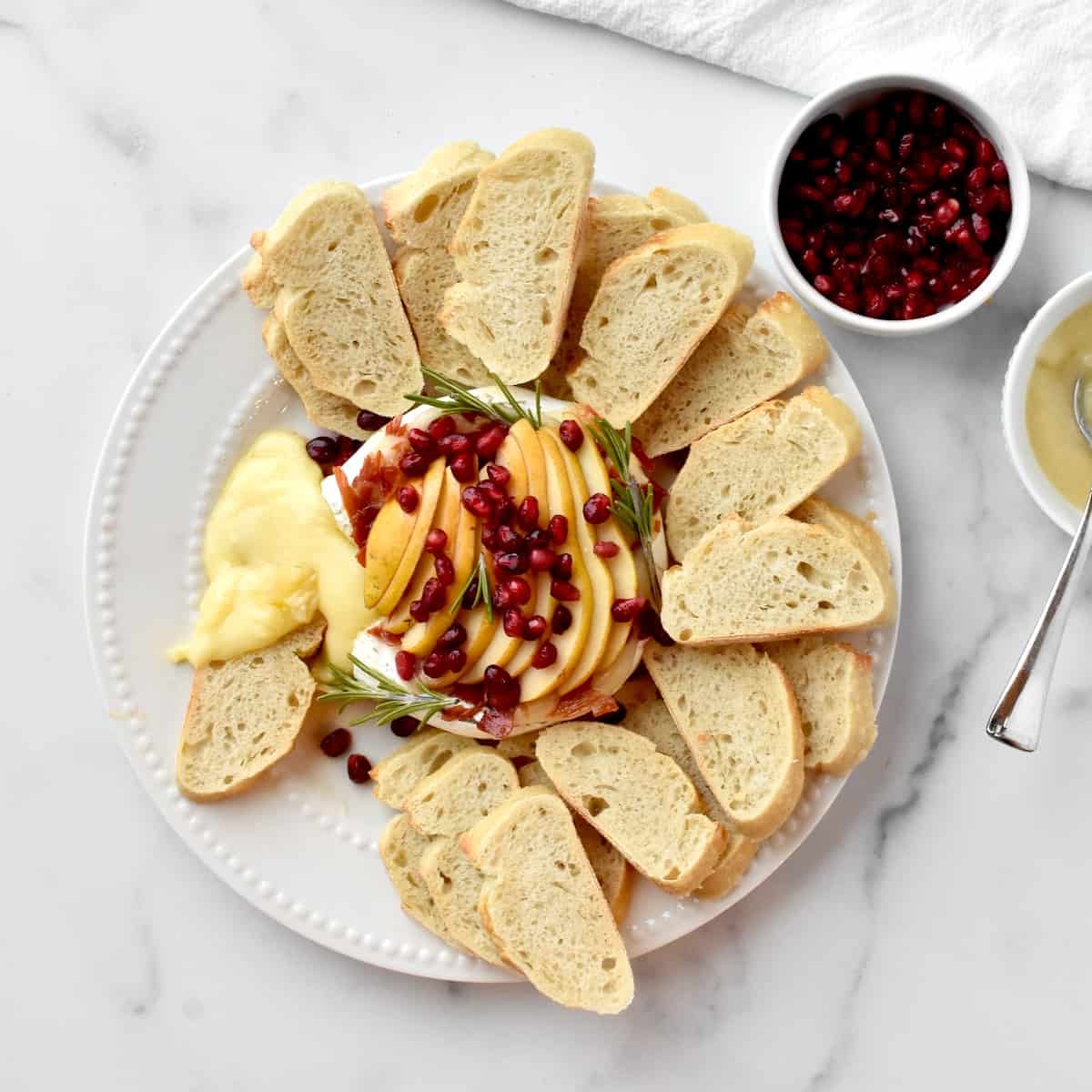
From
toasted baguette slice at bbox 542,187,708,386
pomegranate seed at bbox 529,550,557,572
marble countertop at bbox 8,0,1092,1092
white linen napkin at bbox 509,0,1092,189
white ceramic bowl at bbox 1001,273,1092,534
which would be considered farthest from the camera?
marble countertop at bbox 8,0,1092,1092

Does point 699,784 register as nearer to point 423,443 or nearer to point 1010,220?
point 423,443

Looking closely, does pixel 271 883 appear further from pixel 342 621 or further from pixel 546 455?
pixel 546 455

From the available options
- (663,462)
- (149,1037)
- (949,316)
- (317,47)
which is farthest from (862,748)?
(317,47)

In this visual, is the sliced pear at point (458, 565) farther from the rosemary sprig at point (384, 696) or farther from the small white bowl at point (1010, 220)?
the small white bowl at point (1010, 220)

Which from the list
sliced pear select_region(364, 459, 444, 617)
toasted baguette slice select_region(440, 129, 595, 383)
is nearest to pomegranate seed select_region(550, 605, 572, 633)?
sliced pear select_region(364, 459, 444, 617)

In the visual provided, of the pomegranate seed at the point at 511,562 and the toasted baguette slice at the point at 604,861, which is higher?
the pomegranate seed at the point at 511,562

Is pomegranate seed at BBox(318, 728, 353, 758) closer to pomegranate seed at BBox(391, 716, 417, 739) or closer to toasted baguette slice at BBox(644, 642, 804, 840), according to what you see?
pomegranate seed at BBox(391, 716, 417, 739)

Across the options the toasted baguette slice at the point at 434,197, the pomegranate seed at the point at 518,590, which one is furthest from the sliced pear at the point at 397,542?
the toasted baguette slice at the point at 434,197
